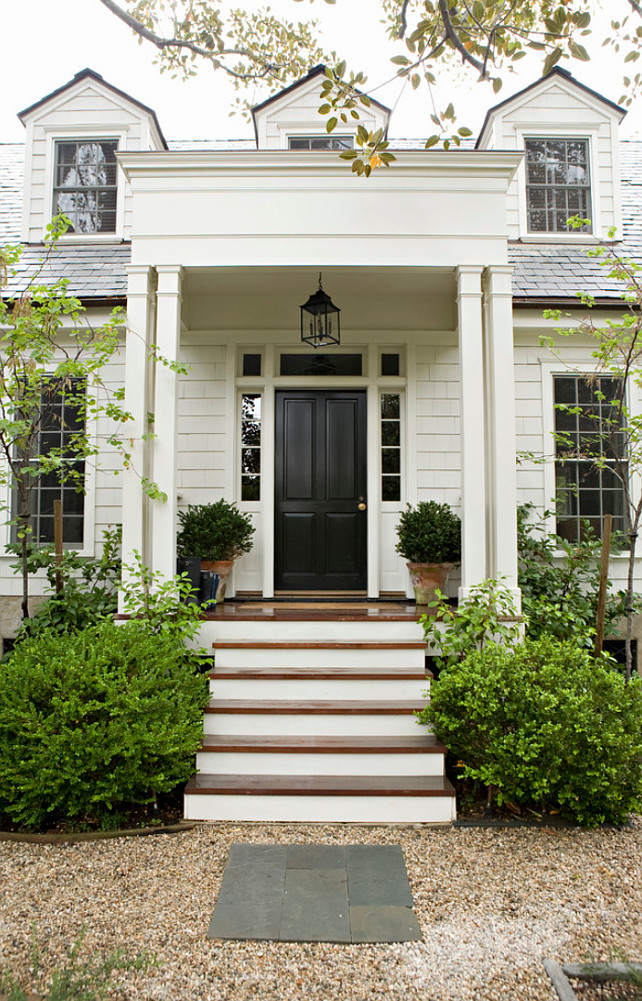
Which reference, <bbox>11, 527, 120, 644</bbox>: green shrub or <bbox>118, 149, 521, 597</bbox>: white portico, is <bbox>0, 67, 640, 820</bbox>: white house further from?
<bbox>11, 527, 120, 644</bbox>: green shrub

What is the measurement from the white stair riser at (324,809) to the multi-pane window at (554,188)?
6179mm

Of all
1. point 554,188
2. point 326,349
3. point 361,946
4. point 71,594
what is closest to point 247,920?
point 361,946

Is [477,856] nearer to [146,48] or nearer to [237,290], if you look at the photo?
[237,290]

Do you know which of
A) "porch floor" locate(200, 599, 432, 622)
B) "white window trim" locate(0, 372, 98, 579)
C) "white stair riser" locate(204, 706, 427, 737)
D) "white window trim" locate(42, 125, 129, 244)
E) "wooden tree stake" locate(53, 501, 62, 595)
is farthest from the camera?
"white window trim" locate(42, 125, 129, 244)

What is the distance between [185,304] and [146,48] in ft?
7.21

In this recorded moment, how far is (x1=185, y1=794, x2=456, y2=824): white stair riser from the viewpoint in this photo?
358cm

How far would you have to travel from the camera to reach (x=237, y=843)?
3.33 metres

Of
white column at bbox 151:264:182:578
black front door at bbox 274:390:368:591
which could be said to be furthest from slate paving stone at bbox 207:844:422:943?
black front door at bbox 274:390:368:591

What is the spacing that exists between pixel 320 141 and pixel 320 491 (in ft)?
12.7

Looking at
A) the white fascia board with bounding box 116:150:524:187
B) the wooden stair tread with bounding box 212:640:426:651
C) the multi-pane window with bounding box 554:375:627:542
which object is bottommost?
the wooden stair tread with bounding box 212:640:426:651

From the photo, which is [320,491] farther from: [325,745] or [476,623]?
[325,745]

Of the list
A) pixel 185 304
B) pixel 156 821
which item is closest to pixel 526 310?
pixel 185 304

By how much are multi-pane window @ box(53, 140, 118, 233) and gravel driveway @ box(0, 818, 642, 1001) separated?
6.29m

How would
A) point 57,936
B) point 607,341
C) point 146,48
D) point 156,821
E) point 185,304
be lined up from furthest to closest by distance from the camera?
point 185,304 < point 146,48 < point 607,341 < point 156,821 < point 57,936
